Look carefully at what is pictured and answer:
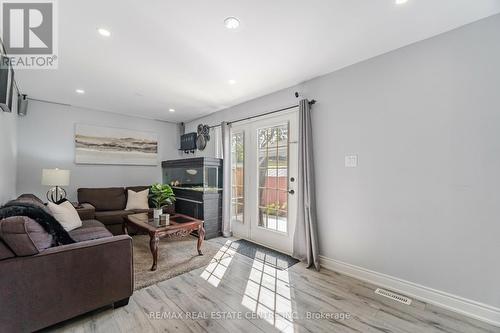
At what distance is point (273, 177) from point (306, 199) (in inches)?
30.3

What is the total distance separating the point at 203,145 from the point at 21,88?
300 centimetres

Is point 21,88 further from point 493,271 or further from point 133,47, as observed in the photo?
point 493,271

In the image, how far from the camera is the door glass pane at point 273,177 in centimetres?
333

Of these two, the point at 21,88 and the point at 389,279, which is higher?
the point at 21,88

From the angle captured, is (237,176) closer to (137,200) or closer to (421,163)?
(137,200)

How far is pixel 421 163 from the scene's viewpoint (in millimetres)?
2121

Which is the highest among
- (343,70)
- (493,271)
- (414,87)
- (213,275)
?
(343,70)

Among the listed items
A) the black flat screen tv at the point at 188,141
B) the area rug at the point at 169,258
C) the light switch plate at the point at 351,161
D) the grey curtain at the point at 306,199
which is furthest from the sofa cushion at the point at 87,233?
the light switch plate at the point at 351,161

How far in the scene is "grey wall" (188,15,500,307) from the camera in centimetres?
183

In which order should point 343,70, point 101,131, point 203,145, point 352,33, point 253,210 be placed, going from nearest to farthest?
point 352,33 < point 343,70 < point 253,210 < point 101,131 < point 203,145

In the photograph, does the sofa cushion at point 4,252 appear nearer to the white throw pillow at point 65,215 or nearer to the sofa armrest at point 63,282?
the sofa armrest at point 63,282

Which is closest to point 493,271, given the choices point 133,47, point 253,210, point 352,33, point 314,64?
point 352,33

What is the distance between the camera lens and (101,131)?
14.7ft

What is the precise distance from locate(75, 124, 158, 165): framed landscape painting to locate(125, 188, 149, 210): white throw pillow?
0.83 meters
